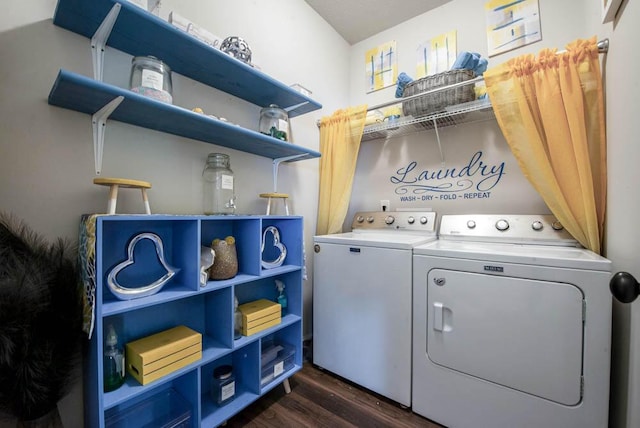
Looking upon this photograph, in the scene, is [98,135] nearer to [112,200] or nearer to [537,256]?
[112,200]

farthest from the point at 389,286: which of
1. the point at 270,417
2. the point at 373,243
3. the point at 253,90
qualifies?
the point at 253,90

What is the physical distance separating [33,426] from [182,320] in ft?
1.81

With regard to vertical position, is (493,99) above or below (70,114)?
above

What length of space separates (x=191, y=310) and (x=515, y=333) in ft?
5.08

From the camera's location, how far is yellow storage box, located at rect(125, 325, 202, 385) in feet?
3.16

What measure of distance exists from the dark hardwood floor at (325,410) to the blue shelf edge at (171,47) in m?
1.81

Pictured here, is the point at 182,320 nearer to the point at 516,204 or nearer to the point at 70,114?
the point at 70,114

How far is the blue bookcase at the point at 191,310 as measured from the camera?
0.90 metres

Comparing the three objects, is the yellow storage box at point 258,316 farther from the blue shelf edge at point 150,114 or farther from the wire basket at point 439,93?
the wire basket at point 439,93

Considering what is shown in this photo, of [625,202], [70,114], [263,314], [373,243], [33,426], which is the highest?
[70,114]

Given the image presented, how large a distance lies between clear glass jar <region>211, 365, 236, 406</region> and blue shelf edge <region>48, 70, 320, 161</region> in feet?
3.99

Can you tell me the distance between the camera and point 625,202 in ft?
3.21

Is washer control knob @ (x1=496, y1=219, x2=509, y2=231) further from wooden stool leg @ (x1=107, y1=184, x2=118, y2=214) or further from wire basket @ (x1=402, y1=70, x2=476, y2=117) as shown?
wooden stool leg @ (x1=107, y1=184, x2=118, y2=214)

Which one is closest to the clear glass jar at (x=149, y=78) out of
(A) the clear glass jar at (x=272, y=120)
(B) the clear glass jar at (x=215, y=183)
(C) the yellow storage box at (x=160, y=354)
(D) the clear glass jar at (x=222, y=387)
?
(B) the clear glass jar at (x=215, y=183)
